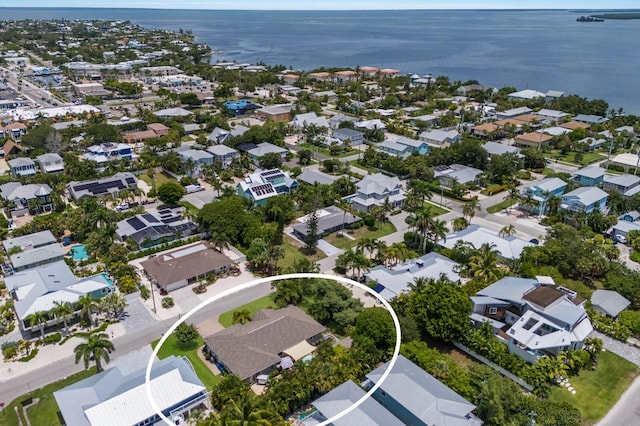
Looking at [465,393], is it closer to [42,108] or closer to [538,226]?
[538,226]

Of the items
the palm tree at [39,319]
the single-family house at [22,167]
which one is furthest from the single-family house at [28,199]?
the palm tree at [39,319]

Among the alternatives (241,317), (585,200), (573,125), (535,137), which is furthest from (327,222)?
(573,125)

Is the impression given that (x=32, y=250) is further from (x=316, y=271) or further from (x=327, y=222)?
(x=327, y=222)

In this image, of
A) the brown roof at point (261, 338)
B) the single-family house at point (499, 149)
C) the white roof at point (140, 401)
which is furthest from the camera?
the single-family house at point (499, 149)

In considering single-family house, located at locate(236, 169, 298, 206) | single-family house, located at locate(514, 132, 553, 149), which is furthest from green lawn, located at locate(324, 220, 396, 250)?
single-family house, located at locate(514, 132, 553, 149)

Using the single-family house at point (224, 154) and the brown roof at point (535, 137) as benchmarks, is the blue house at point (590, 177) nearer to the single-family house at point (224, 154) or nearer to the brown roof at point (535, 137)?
the brown roof at point (535, 137)
